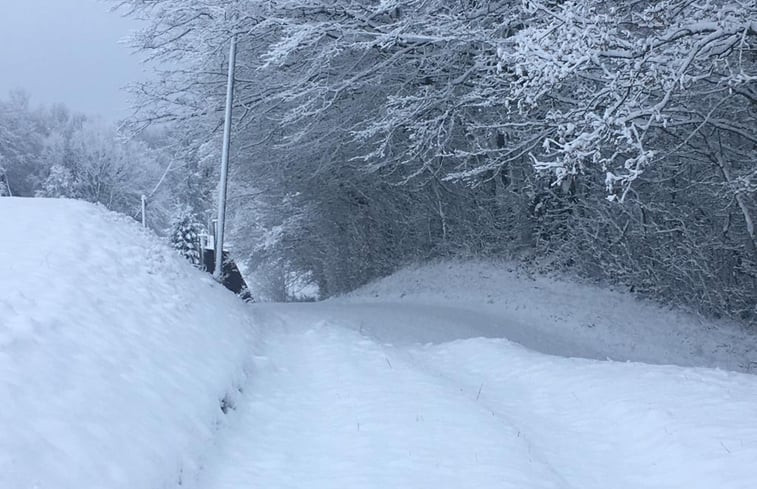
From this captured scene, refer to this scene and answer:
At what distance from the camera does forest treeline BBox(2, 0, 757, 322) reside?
8.38 m

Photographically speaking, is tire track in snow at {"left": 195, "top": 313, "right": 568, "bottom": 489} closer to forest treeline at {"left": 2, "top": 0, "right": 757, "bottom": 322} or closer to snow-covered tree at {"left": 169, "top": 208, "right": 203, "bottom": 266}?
forest treeline at {"left": 2, "top": 0, "right": 757, "bottom": 322}

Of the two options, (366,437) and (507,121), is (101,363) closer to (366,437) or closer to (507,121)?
(366,437)

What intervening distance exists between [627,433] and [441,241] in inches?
622

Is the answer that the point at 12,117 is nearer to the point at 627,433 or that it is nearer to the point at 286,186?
the point at 286,186

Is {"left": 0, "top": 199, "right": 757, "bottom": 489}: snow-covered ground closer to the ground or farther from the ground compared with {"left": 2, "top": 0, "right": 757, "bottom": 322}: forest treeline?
closer to the ground

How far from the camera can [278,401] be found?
717cm

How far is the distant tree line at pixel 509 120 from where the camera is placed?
27.5ft

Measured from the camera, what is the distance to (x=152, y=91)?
18.6 meters

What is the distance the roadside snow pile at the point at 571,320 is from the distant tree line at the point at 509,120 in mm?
660

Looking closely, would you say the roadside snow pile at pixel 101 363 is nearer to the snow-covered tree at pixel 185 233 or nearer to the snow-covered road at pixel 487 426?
the snow-covered road at pixel 487 426

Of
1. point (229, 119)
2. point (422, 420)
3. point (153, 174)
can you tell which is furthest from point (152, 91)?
point (153, 174)

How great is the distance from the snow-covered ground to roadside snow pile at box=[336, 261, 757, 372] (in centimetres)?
393

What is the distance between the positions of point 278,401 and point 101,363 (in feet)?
7.05

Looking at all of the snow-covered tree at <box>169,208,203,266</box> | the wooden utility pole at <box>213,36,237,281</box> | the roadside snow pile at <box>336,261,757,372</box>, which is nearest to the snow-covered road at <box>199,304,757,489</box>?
the roadside snow pile at <box>336,261,757,372</box>
